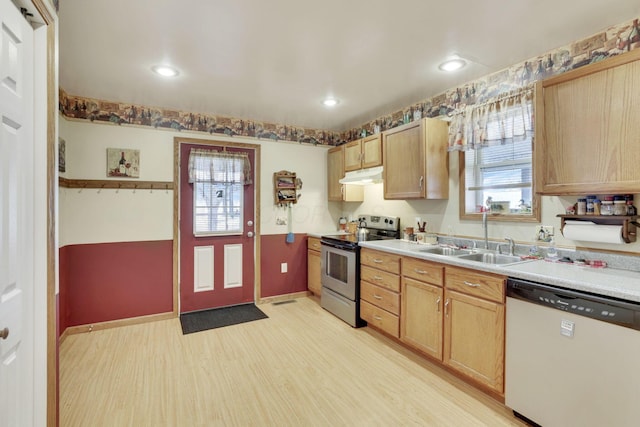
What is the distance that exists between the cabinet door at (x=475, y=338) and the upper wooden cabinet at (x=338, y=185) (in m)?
2.14

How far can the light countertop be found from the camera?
1544 mm

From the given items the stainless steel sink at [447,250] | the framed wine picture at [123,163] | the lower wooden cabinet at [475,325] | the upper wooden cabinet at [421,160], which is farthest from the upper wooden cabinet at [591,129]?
the framed wine picture at [123,163]

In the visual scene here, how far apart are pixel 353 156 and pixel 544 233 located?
2232 millimetres

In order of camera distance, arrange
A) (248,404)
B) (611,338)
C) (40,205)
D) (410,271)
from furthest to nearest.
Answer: (410,271)
(248,404)
(611,338)
(40,205)

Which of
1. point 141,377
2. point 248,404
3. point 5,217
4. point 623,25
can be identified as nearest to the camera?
point 5,217

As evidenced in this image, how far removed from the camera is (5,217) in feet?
3.68

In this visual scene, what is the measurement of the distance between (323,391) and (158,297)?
2.33 m

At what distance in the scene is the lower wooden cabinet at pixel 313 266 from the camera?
422cm

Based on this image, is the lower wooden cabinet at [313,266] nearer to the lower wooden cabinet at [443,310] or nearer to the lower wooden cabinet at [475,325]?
the lower wooden cabinet at [443,310]

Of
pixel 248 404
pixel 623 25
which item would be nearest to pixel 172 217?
pixel 248 404

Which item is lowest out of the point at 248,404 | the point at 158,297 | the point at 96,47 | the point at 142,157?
A: the point at 248,404

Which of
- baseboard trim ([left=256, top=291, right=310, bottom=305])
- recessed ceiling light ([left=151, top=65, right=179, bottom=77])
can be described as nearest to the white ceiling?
recessed ceiling light ([left=151, top=65, right=179, bottom=77])

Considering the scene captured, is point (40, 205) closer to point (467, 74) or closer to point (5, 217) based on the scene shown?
point (5, 217)

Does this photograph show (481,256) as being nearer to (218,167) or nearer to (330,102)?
(330,102)
